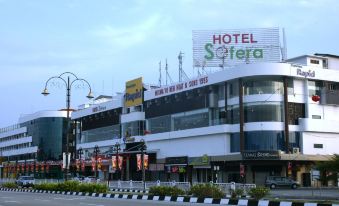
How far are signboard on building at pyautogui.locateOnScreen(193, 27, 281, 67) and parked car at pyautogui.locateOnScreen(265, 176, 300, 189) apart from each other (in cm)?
1529

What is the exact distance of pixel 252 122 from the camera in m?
61.4

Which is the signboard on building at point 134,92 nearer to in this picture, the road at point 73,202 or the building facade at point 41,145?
the building facade at point 41,145

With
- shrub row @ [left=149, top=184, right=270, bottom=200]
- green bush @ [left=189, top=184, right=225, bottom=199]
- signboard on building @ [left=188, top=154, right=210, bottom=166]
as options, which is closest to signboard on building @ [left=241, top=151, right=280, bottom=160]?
signboard on building @ [left=188, top=154, right=210, bottom=166]

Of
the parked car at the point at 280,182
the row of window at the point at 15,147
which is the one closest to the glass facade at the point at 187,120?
the parked car at the point at 280,182

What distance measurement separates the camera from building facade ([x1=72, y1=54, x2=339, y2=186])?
200ft

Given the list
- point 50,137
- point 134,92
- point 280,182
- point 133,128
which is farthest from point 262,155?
point 50,137

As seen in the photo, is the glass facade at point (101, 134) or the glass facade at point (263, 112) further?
the glass facade at point (101, 134)

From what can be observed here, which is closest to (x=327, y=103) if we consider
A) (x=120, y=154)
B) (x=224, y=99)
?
(x=224, y=99)

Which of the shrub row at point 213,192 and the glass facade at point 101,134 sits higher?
the glass facade at point 101,134

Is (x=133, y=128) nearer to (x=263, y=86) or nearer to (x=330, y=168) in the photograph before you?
(x=263, y=86)

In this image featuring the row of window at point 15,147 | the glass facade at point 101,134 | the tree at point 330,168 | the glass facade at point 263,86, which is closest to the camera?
the tree at point 330,168

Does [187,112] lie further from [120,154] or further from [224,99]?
[120,154]

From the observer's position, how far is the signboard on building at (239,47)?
65.9 m

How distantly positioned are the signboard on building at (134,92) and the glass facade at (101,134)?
19.0ft
